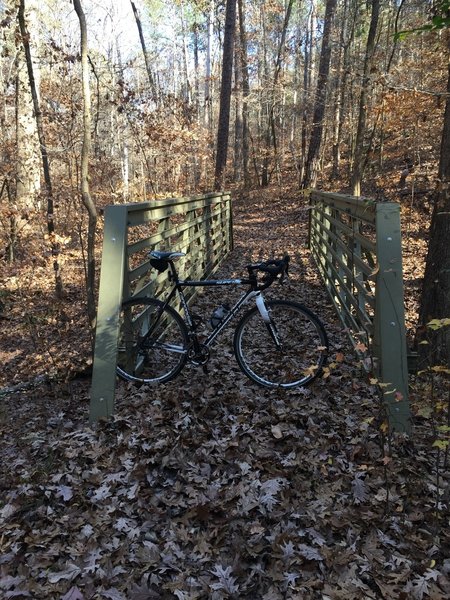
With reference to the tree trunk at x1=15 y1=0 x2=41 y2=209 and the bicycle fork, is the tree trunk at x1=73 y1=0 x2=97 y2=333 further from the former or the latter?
the tree trunk at x1=15 y1=0 x2=41 y2=209

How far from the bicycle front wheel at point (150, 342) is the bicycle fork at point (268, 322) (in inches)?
28.7

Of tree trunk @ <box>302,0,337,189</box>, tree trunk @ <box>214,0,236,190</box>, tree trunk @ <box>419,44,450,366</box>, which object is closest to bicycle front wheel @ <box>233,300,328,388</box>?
tree trunk @ <box>419,44,450,366</box>

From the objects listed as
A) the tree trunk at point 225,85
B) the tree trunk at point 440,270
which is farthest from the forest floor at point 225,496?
the tree trunk at point 225,85

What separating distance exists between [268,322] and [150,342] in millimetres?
1149

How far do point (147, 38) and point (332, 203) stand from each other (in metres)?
31.4

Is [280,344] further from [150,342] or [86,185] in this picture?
[86,185]

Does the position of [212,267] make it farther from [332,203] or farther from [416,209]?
[416,209]

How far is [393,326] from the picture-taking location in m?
3.49

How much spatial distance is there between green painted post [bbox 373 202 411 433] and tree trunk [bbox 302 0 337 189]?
50.6 feet

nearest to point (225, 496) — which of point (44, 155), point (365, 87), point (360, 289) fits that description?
point (360, 289)

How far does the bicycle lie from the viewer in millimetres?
4277

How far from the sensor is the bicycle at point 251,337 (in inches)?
168

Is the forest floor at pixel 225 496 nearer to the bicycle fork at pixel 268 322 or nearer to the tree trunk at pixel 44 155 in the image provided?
the bicycle fork at pixel 268 322

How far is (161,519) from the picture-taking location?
9.27 feet
